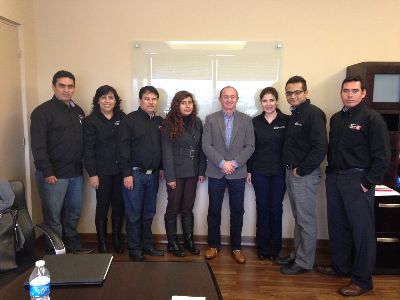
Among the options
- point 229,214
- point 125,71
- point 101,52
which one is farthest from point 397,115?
point 101,52

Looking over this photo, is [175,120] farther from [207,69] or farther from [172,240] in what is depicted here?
[172,240]

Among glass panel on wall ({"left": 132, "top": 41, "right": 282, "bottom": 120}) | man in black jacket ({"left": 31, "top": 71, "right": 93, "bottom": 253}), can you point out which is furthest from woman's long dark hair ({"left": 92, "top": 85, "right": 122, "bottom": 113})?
glass panel on wall ({"left": 132, "top": 41, "right": 282, "bottom": 120})

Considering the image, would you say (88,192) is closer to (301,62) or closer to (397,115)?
(301,62)

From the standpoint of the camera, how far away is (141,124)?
117 inches

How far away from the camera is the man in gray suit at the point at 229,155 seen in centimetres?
298

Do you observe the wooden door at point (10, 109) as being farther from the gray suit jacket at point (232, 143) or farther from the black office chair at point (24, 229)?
the gray suit jacket at point (232, 143)

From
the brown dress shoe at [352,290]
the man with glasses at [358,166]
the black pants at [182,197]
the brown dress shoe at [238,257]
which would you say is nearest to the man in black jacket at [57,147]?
the black pants at [182,197]

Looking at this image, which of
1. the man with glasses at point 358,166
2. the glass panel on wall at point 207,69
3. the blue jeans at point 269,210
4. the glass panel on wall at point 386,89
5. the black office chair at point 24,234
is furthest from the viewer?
the glass panel on wall at point 207,69

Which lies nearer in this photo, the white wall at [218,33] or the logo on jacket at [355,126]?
the logo on jacket at [355,126]

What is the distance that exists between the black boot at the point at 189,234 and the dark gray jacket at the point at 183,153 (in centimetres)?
45

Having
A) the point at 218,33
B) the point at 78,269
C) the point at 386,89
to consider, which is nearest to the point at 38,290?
the point at 78,269

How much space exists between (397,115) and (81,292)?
274 centimetres

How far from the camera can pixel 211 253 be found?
124 inches

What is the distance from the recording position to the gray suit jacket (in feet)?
9.77
